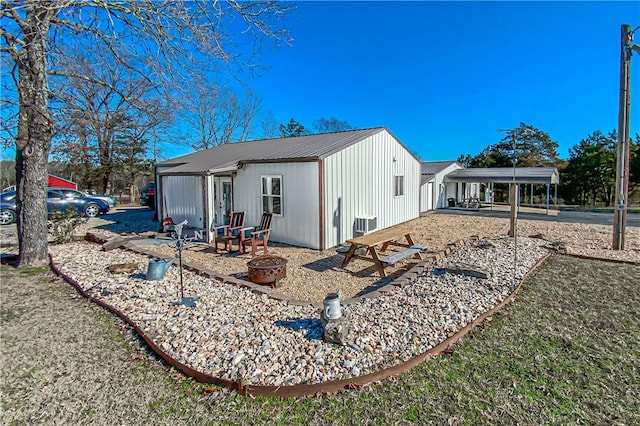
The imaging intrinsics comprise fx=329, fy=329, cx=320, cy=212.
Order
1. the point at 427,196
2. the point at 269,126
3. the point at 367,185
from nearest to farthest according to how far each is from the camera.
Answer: the point at 367,185, the point at 427,196, the point at 269,126

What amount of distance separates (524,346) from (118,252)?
7966mm

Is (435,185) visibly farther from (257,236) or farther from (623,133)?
(257,236)

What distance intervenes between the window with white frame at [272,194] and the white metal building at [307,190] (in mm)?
28

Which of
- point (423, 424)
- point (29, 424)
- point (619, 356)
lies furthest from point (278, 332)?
point (619, 356)

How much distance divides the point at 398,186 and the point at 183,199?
26.4 feet

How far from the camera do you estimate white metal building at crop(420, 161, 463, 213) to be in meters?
19.4

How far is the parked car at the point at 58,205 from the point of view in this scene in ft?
43.8

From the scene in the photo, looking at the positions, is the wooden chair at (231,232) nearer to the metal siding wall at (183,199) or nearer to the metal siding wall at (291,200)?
the metal siding wall at (291,200)

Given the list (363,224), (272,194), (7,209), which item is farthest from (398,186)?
(7,209)

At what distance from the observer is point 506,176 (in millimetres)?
20391

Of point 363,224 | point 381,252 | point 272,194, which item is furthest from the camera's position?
point 363,224

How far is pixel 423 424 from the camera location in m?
2.30

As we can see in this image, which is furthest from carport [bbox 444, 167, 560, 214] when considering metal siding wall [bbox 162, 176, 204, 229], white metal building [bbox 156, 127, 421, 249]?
metal siding wall [bbox 162, 176, 204, 229]

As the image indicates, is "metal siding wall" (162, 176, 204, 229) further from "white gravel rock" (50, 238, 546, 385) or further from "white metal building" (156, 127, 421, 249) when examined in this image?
"white gravel rock" (50, 238, 546, 385)
